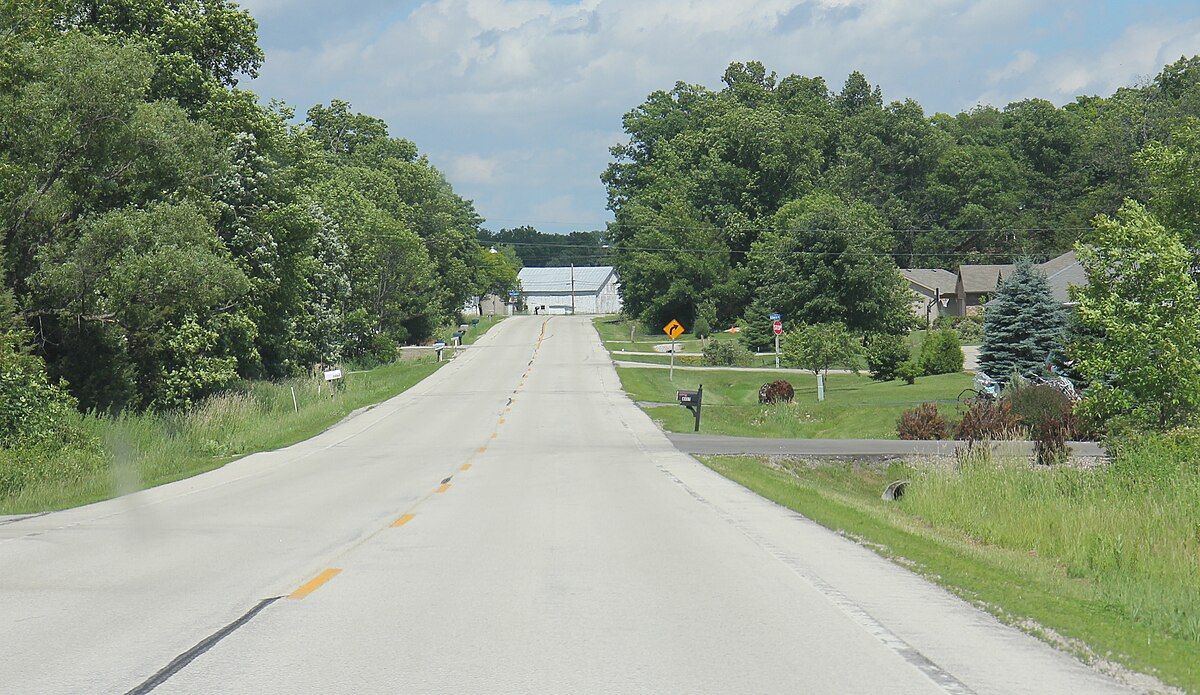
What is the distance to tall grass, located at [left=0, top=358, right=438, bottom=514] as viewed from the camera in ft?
66.0

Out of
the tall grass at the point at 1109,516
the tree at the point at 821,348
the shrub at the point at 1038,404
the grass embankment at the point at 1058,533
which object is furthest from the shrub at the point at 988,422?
the tree at the point at 821,348

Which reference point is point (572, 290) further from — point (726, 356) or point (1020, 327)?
point (1020, 327)

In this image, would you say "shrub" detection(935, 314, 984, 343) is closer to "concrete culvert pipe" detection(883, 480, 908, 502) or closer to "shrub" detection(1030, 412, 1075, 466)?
"shrub" detection(1030, 412, 1075, 466)

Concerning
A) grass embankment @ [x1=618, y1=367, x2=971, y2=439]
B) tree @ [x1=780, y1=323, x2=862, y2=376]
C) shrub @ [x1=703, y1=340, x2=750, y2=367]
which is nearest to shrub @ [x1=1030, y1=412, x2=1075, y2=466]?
grass embankment @ [x1=618, y1=367, x2=971, y2=439]

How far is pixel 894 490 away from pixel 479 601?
16144 millimetres

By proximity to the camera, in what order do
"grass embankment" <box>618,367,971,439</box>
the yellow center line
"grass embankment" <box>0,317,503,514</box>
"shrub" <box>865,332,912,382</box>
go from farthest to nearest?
"shrub" <box>865,332,912,382</box>
"grass embankment" <box>618,367,971,439</box>
"grass embankment" <box>0,317,503,514</box>
the yellow center line

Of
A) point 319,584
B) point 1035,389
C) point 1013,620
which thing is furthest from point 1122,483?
point 319,584

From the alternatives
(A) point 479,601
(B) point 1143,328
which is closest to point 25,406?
(A) point 479,601

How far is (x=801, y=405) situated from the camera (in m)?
41.7

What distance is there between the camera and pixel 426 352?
7850 centimetres

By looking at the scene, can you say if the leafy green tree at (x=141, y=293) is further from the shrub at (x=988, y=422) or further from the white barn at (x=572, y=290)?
the white barn at (x=572, y=290)

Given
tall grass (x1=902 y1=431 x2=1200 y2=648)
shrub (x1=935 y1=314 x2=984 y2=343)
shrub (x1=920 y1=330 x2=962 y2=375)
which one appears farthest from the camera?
shrub (x1=935 y1=314 x2=984 y2=343)

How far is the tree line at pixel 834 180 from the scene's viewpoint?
9612 centimetres

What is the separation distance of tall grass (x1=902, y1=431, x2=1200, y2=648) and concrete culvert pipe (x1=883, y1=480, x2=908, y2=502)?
15.3 inches
